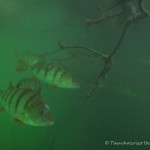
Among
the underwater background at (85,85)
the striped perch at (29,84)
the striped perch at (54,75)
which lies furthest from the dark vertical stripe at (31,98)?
the underwater background at (85,85)

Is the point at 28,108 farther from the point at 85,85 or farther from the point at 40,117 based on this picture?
the point at 85,85

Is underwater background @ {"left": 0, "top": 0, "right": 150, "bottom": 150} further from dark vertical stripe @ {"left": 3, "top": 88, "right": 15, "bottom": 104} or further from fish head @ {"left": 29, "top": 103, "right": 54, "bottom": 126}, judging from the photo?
fish head @ {"left": 29, "top": 103, "right": 54, "bottom": 126}

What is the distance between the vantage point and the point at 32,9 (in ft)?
19.3

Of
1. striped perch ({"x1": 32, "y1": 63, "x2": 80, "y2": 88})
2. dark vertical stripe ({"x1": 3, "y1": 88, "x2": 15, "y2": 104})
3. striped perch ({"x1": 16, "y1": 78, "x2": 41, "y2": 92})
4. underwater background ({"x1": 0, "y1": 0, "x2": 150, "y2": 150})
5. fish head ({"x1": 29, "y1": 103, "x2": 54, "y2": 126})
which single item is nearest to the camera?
fish head ({"x1": 29, "y1": 103, "x2": 54, "y2": 126})

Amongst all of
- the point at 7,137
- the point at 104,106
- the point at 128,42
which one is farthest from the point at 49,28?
the point at 7,137

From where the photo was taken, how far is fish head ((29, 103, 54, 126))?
2.13 metres

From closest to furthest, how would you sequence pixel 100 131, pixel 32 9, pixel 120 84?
pixel 100 131
pixel 120 84
pixel 32 9

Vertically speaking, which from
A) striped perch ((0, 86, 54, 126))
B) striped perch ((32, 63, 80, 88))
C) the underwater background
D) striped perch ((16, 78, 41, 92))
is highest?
striped perch ((16, 78, 41, 92))

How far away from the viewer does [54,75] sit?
2926 millimetres

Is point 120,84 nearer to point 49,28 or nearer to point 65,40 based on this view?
point 65,40

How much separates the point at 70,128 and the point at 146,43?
1998 millimetres

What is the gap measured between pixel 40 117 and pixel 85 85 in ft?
8.95

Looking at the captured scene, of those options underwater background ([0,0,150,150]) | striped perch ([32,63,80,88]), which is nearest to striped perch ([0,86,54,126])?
striped perch ([32,63,80,88])

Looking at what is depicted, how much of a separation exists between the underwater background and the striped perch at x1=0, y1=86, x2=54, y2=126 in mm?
2278
